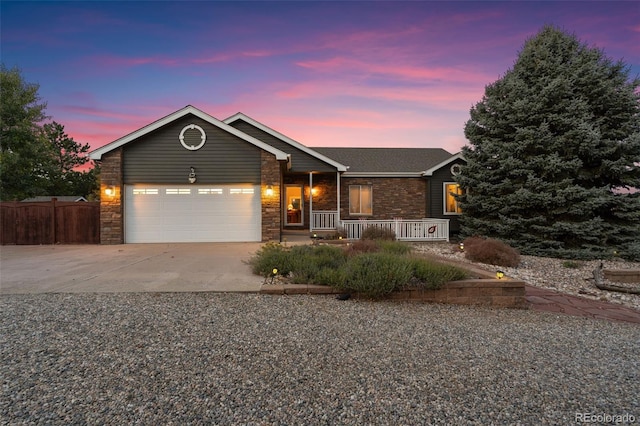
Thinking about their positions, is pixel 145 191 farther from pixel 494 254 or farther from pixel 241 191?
pixel 494 254

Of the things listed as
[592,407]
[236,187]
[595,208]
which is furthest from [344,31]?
[592,407]

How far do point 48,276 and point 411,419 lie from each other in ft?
24.7

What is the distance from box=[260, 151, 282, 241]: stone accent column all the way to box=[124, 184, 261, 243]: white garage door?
0.38 metres

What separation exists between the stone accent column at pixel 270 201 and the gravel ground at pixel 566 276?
20.0 ft

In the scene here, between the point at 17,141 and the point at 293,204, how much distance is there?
15.7 metres

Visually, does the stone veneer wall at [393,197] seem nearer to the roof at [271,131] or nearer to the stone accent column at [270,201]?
the roof at [271,131]

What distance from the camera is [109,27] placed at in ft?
36.4

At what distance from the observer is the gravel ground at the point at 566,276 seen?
20.2ft

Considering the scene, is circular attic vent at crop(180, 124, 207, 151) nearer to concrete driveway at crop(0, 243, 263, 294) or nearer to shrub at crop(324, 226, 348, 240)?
concrete driveway at crop(0, 243, 263, 294)

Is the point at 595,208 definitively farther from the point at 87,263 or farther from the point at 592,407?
the point at 87,263

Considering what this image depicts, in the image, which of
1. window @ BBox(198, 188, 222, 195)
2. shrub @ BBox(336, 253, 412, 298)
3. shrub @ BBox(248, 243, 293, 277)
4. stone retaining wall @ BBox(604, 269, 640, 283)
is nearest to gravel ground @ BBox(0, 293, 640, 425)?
shrub @ BBox(336, 253, 412, 298)

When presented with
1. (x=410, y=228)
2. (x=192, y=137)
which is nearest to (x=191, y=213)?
(x=192, y=137)

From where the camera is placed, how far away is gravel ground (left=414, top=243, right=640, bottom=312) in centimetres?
616

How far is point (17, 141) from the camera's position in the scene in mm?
17312
